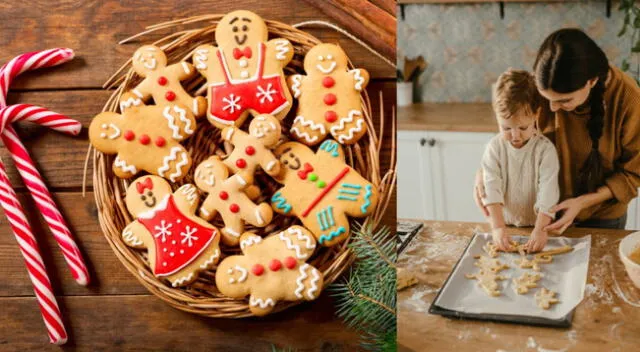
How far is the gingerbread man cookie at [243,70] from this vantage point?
99 cm

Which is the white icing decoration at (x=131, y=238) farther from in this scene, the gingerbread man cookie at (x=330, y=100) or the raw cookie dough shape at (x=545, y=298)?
the raw cookie dough shape at (x=545, y=298)

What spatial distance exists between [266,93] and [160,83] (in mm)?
170

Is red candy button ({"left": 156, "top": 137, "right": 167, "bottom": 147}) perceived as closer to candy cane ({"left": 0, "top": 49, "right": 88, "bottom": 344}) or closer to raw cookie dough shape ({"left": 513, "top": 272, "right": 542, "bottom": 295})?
candy cane ({"left": 0, "top": 49, "right": 88, "bottom": 344})

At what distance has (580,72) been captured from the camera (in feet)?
2.76

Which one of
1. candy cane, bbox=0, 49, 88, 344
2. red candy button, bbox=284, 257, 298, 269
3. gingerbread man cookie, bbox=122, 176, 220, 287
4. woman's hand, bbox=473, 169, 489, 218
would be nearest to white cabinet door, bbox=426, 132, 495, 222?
woman's hand, bbox=473, 169, 489, 218

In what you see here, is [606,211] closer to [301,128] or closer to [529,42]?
[529,42]

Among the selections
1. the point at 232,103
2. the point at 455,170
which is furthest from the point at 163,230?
the point at 455,170

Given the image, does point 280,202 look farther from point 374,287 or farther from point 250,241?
point 374,287

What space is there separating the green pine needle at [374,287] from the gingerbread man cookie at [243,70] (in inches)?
9.3

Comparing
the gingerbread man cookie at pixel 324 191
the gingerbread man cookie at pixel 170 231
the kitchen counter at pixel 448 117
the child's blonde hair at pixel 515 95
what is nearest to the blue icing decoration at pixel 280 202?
the gingerbread man cookie at pixel 324 191

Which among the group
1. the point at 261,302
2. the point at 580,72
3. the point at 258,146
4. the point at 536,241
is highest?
the point at 580,72

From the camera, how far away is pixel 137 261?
1.04 m

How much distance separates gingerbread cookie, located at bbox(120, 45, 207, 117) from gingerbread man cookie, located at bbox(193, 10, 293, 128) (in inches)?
0.9

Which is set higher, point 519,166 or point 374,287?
point 519,166
